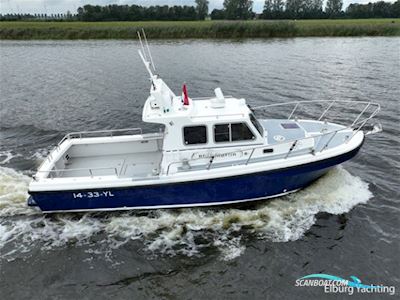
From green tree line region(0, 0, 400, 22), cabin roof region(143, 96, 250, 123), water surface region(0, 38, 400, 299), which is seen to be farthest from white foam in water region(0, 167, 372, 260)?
green tree line region(0, 0, 400, 22)

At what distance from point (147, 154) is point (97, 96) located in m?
10.3

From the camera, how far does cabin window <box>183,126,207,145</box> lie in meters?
8.66

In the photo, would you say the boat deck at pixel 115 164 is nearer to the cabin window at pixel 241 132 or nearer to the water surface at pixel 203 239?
the water surface at pixel 203 239

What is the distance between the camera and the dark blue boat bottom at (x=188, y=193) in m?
8.57

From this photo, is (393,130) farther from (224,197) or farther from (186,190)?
(186,190)

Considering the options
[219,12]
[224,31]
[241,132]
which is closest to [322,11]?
[219,12]

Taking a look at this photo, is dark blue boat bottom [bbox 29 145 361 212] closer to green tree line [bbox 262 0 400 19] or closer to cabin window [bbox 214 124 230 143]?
cabin window [bbox 214 124 230 143]

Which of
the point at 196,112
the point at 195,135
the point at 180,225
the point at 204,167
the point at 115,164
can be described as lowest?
the point at 180,225

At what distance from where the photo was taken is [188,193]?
8734 millimetres

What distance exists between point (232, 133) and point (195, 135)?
3.21ft

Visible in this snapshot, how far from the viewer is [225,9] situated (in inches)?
2857

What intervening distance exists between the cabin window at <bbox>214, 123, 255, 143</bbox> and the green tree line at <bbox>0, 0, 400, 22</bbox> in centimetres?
6364

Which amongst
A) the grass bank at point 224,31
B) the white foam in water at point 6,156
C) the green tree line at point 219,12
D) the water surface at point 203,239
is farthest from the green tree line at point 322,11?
the white foam in water at point 6,156

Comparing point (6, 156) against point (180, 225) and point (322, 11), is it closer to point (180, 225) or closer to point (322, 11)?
point (180, 225)
